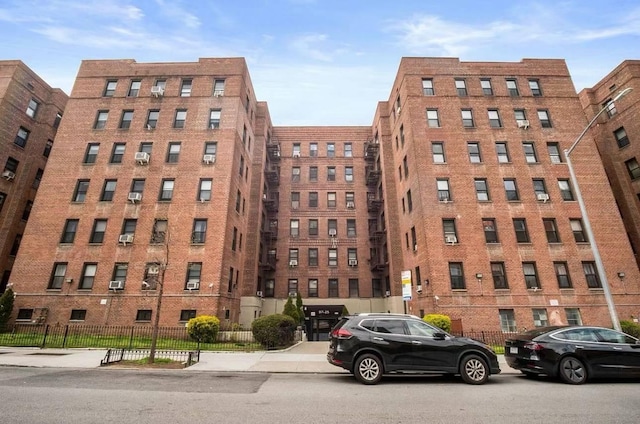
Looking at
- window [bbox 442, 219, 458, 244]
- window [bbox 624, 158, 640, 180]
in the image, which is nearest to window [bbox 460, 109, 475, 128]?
window [bbox 442, 219, 458, 244]

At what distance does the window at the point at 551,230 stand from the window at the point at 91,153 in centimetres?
3729

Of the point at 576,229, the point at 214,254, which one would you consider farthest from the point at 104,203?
the point at 576,229

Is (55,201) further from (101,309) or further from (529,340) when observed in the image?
(529,340)

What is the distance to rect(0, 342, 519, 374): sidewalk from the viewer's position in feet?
36.2

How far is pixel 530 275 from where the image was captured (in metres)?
22.4

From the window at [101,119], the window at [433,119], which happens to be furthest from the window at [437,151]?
the window at [101,119]

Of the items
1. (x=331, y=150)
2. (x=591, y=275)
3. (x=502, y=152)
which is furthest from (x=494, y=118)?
(x=331, y=150)

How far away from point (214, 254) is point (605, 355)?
22.2m

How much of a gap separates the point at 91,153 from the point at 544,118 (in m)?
39.9

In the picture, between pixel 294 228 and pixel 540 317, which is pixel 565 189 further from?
pixel 294 228

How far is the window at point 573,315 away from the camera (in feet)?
69.9

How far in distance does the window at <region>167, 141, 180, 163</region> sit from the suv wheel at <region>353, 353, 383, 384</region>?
24064 millimetres

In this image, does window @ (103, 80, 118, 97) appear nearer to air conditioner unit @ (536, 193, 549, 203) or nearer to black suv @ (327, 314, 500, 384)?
black suv @ (327, 314, 500, 384)

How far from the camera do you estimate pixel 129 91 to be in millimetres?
29062
